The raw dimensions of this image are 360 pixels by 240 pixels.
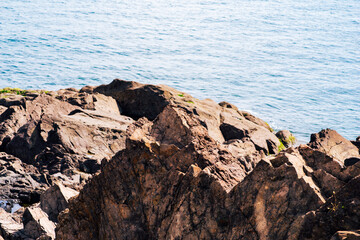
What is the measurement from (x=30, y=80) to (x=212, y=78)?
1289 inches

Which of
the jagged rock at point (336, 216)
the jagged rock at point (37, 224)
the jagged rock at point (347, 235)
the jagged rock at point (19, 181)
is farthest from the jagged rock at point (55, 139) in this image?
the jagged rock at point (347, 235)

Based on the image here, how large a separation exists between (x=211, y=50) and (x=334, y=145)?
71048mm

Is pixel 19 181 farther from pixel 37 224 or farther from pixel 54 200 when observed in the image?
pixel 37 224

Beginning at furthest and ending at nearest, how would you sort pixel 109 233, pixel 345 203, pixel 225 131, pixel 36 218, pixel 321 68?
pixel 321 68
pixel 225 131
pixel 36 218
pixel 109 233
pixel 345 203

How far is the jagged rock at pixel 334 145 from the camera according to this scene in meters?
30.0

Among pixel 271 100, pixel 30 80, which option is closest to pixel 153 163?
pixel 271 100

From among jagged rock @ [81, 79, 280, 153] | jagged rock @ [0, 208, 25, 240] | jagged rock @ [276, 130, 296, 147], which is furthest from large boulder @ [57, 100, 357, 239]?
jagged rock @ [276, 130, 296, 147]

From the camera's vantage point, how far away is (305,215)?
12.1 metres

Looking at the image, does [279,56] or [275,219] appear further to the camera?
[279,56]

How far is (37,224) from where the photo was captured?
20828mm

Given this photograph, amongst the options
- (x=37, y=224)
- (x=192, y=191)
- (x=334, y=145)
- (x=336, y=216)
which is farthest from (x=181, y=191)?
(x=334, y=145)

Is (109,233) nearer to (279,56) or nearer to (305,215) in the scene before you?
(305,215)

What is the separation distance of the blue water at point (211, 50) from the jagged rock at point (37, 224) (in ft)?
127

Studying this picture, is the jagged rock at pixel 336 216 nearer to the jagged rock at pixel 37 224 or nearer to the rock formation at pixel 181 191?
the rock formation at pixel 181 191
